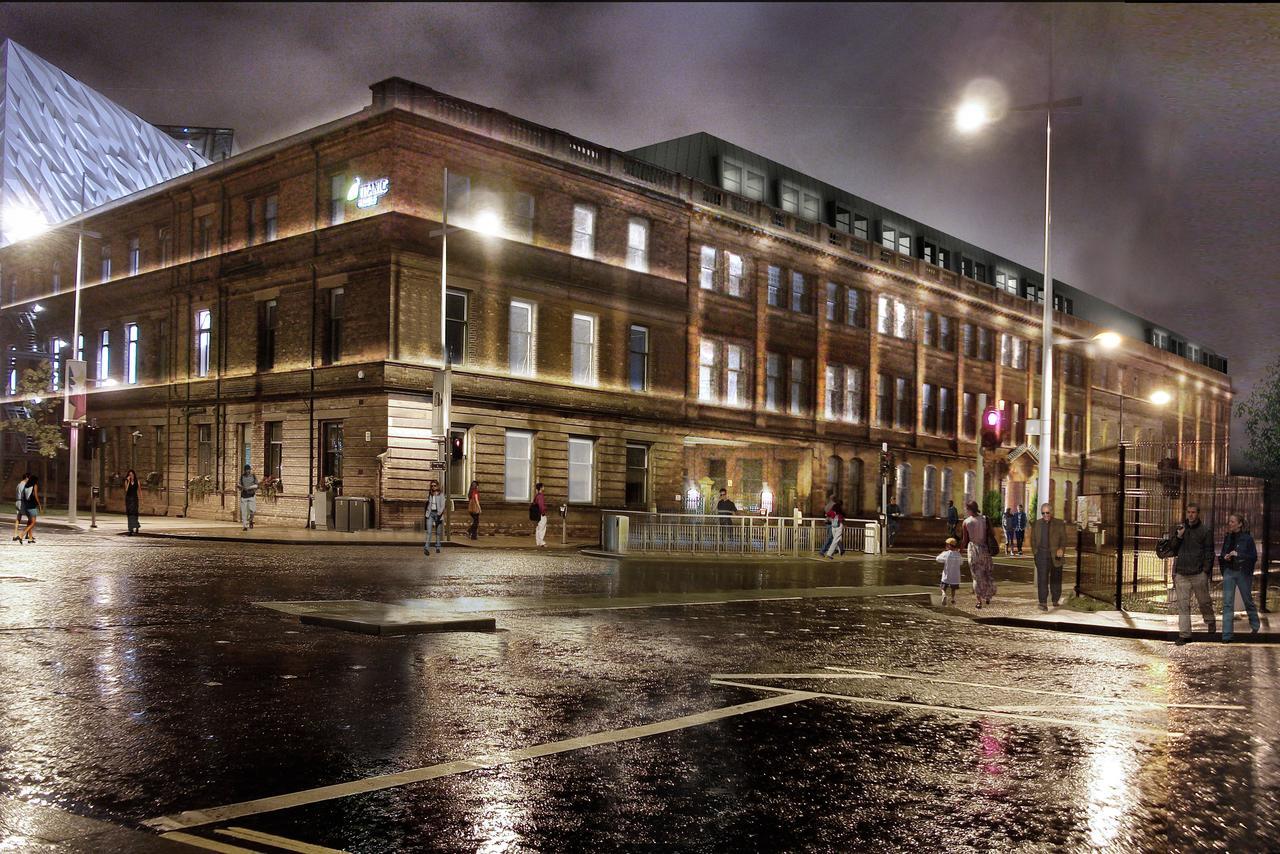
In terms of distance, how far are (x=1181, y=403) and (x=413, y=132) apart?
68971 mm

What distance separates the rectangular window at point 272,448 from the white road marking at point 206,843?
3172cm

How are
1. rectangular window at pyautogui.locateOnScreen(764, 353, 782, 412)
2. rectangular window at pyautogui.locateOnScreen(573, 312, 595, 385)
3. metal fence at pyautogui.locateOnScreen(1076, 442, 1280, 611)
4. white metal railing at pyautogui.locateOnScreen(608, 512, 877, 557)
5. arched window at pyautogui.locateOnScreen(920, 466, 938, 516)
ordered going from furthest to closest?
arched window at pyautogui.locateOnScreen(920, 466, 938, 516) < rectangular window at pyautogui.locateOnScreen(764, 353, 782, 412) < rectangular window at pyautogui.locateOnScreen(573, 312, 595, 385) < white metal railing at pyautogui.locateOnScreen(608, 512, 877, 557) < metal fence at pyautogui.locateOnScreen(1076, 442, 1280, 611)

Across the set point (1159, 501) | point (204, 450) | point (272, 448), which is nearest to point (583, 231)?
point (272, 448)

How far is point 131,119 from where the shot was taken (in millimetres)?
93562

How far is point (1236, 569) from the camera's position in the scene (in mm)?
15133

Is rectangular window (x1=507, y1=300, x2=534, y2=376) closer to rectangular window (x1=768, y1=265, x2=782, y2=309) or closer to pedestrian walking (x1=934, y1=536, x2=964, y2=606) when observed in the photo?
rectangular window (x1=768, y1=265, x2=782, y2=309)

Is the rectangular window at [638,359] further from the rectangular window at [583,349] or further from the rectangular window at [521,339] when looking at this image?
the rectangular window at [521,339]

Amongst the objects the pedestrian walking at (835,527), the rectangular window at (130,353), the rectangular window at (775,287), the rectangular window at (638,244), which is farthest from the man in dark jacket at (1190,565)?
the rectangular window at (130,353)

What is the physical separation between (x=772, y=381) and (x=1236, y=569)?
32.1m

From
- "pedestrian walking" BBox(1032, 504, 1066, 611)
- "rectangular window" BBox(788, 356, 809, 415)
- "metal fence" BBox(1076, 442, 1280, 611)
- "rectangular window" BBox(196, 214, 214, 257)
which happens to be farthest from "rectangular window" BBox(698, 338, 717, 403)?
"pedestrian walking" BBox(1032, 504, 1066, 611)

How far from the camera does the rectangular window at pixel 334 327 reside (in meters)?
33.7

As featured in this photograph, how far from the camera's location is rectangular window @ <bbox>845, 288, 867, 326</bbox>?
50.8 m

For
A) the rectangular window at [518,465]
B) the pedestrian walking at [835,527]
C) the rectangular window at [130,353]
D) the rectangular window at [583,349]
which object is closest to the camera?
the pedestrian walking at [835,527]

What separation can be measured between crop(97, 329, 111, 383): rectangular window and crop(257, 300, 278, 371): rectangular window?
11697mm
